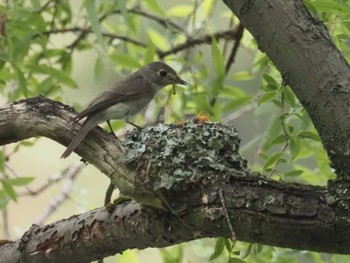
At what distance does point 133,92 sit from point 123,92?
0.28 feet

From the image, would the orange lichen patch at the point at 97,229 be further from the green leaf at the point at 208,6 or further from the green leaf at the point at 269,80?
the green leaf at the point at 208,6

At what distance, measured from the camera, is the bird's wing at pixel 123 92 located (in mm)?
3371

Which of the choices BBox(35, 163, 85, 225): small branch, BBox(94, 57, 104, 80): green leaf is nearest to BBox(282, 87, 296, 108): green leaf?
BBox(94, 57, 104, 80): green leaf

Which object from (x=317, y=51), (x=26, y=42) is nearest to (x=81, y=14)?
(x=26, y=42)

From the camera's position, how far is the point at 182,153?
253 cm

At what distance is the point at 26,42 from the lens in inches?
137

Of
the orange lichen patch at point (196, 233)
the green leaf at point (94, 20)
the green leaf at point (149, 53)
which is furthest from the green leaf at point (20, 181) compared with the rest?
the orange lichen patch at point (196, 233)

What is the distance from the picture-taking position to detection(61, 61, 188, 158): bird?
133 inches

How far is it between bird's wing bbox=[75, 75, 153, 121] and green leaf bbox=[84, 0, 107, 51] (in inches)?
32.7

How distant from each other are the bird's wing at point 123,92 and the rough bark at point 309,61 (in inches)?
44.2

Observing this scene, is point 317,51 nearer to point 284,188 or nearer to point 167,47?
point 284,188

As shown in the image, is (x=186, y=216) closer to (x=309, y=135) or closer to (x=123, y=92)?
(x=309, y=135)

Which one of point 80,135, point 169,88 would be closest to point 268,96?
point 80,135

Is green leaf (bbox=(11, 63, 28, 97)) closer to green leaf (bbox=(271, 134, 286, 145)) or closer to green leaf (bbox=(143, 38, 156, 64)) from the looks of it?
green leaf (bbox=(143, 38, 156, 64))
